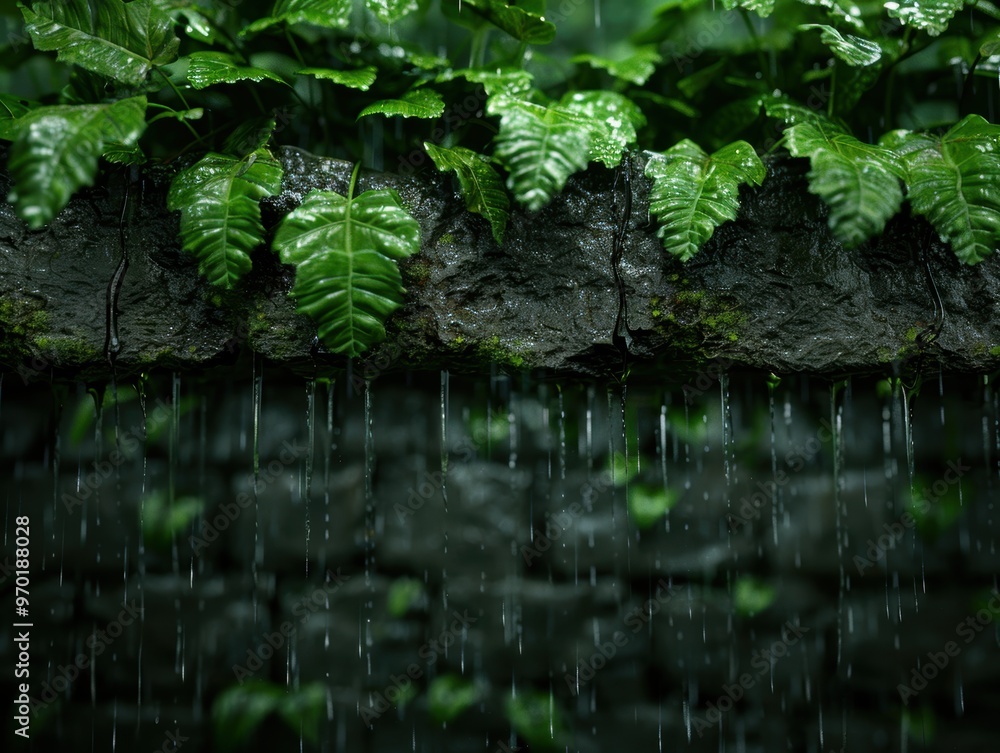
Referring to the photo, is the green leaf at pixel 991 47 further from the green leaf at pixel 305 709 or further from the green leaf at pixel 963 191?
the green leaf at pixel 305 709

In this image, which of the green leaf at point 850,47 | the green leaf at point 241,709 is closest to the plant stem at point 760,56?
the green leaf at point 850,47

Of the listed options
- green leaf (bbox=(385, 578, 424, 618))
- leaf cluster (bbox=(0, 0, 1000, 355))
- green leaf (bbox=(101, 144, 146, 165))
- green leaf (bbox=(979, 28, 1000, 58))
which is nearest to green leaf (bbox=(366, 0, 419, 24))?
leaf cluster (bbox=(0, 0, 1000, 355))

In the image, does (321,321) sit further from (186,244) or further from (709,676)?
(709,676)

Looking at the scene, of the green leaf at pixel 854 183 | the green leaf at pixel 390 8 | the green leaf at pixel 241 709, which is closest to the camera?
the green leaf at pixel 854 183

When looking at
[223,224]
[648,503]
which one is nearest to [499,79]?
[223,224]

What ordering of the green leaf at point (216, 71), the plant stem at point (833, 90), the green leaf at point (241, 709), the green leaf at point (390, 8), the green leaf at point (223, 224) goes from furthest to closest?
1. the green leaf at point (241, 709)
2. the plant stem at point (833, 90)
3. the green leaf at point (390, 8)
4. the green leaf at point (216, 71)
5. the green leaf at point (223, 224)

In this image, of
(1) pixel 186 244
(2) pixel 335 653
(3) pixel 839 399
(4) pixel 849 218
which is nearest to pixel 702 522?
(3) pixel 839 399

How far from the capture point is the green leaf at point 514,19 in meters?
1.67

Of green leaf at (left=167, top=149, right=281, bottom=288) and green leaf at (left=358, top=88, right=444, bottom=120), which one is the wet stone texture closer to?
green leaf at (left=167, top=149, right=281, bottom=288)

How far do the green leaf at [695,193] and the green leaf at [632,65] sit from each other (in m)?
0.39

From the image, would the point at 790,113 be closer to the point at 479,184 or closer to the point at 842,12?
the point at 842,12

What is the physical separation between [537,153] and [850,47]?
860 mm

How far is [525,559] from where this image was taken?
1941mm

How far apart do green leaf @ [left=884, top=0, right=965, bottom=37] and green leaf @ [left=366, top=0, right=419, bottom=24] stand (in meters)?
1.16
